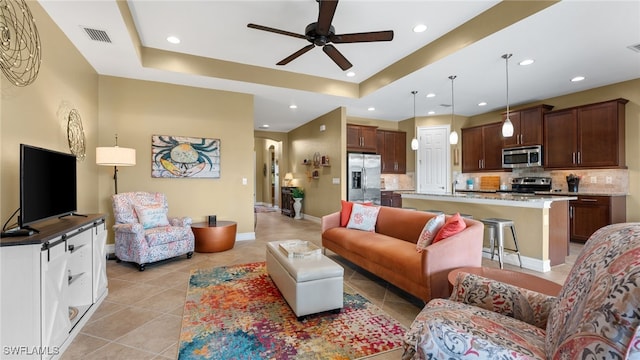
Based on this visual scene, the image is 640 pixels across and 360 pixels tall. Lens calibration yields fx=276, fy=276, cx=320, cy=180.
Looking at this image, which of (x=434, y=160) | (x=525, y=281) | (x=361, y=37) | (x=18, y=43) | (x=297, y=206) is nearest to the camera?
(x=525, y=281)

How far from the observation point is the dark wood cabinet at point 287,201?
8.34m

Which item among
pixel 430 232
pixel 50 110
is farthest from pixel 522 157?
pixel 50 110

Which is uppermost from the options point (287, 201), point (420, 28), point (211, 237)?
point (420, 28)

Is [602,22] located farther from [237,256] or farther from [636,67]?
[237,256]

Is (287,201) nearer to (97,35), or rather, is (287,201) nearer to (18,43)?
(97,35)

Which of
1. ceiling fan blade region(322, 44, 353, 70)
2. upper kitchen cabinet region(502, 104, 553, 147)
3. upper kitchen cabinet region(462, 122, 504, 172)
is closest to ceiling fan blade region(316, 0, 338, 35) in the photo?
ceiling fan blade region(322, 44, 353, 70)

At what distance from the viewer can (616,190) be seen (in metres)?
4.83

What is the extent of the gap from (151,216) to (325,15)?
135 inches

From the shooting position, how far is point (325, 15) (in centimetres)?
255

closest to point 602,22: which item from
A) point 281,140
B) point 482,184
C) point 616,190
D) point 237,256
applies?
point 616,190

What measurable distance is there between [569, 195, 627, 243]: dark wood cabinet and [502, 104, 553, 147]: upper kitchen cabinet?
1.38m

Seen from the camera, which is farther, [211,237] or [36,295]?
[211,237]

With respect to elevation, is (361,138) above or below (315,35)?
below

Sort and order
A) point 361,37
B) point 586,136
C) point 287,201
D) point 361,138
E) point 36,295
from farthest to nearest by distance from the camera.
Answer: point 287,201 < point 361,138 < point 586,136 < point 361,37 < point 36,295
